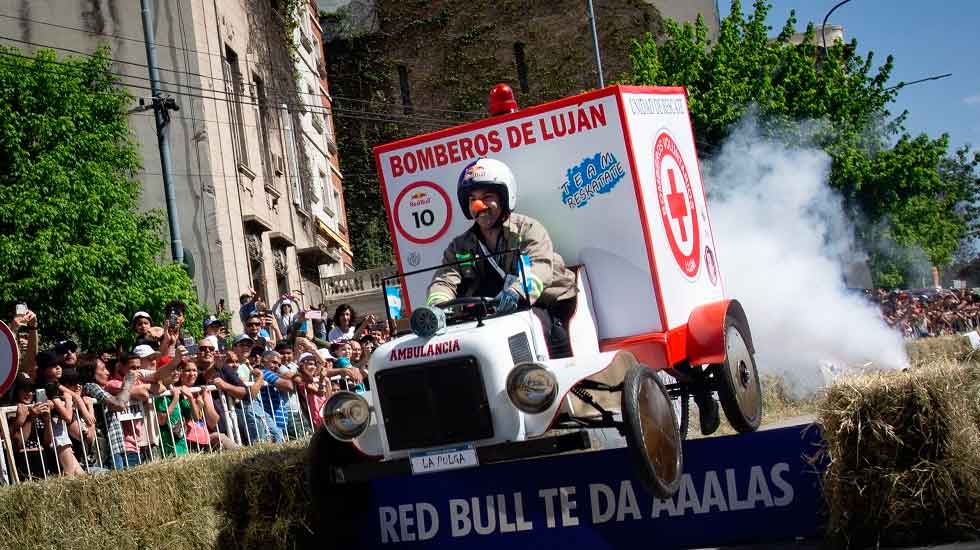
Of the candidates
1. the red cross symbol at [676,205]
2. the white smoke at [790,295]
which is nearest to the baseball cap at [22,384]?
the red cross symbol at [676,205]

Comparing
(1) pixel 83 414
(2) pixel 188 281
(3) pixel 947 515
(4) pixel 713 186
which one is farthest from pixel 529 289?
(4) pixel 713 186

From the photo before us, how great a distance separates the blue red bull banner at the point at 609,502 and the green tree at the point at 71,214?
12.6 m

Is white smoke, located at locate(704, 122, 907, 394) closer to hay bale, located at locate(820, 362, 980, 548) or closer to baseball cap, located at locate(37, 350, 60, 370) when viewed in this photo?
hay bale, located at locate(820, 362, 980, 548)

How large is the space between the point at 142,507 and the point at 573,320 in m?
3.56

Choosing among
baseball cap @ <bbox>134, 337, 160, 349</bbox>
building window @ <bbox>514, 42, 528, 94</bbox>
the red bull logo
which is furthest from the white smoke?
building window @ <bbox>514, 42, 528, 94</bbox>

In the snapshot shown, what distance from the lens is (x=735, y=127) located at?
3938 cm

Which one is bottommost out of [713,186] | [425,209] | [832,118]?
[425,209]

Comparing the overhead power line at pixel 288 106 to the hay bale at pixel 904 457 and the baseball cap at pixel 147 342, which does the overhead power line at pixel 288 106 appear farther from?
the hay bale at pixel 904 457

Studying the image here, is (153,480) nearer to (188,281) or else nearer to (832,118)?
(188,281)

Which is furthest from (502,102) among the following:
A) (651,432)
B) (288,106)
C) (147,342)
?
(288,106)

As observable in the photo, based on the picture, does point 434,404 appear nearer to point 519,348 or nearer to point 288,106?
point 519,348

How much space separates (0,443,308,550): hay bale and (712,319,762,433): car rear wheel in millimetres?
3476

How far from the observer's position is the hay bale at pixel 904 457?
7.77 m

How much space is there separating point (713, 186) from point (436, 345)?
18585 mm
